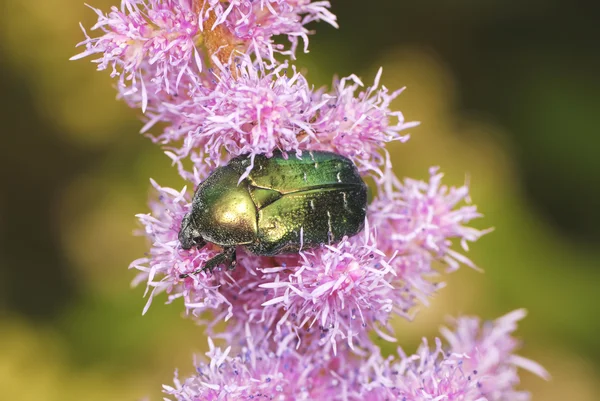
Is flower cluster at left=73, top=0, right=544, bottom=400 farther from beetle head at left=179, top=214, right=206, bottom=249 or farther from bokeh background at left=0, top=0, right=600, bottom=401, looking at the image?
bokeh background at left=0, top=0, right=600, bottom=401

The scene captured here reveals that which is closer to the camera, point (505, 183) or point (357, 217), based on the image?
point (357, 217)

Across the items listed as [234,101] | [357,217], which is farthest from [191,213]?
[357,217]

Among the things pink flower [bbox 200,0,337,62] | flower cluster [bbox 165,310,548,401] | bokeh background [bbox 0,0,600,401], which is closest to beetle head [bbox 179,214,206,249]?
flower cluster [bbox 165,310,548,401]

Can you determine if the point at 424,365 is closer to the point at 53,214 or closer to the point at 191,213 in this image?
the point at 191,213

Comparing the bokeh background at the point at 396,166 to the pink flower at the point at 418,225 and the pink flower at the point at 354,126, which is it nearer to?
the pink flower at the point at 418,225

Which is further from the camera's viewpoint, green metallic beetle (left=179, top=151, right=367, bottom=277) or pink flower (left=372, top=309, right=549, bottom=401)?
pink flower (left=372, top=309, right=549, bottom=401)
